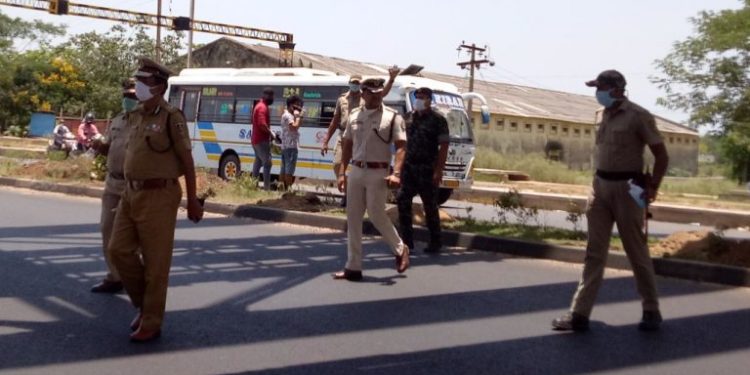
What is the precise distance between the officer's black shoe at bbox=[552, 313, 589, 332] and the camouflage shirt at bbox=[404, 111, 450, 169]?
363cm

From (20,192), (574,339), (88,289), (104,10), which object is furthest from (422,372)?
(104,10)

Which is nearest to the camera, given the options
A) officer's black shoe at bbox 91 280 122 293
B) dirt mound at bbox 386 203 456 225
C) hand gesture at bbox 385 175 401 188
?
officer's black shoe at bbox 91 280 122 293

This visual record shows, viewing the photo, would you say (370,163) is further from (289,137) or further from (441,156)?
(289,137)

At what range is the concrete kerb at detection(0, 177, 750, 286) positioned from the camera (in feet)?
28.6

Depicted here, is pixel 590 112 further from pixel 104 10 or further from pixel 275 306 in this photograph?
pixel 275 306

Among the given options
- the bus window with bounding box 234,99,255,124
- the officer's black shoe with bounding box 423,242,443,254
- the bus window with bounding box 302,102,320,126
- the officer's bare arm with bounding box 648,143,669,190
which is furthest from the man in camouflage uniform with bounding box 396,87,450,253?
the bus window with bounding box 234,99,255,124

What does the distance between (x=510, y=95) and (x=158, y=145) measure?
180ft

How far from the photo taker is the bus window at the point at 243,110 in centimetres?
2171

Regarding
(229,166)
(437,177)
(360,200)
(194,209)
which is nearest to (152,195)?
(194,209)

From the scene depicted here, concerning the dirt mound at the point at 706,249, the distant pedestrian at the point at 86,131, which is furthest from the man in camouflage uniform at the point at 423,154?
the distant pedestrian at the point at 86,131

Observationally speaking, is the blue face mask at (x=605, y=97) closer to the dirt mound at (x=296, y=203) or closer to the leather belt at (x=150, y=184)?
the leather belt at (x=150, y=184)

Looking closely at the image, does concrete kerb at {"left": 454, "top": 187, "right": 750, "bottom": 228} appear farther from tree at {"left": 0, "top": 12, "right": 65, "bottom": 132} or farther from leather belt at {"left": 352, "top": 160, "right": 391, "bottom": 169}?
tree at {"left": 0, "top": 12, "right": 65, "bottom": 132}

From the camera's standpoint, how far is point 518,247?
10.4 metres

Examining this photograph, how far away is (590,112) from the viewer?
61688mm
